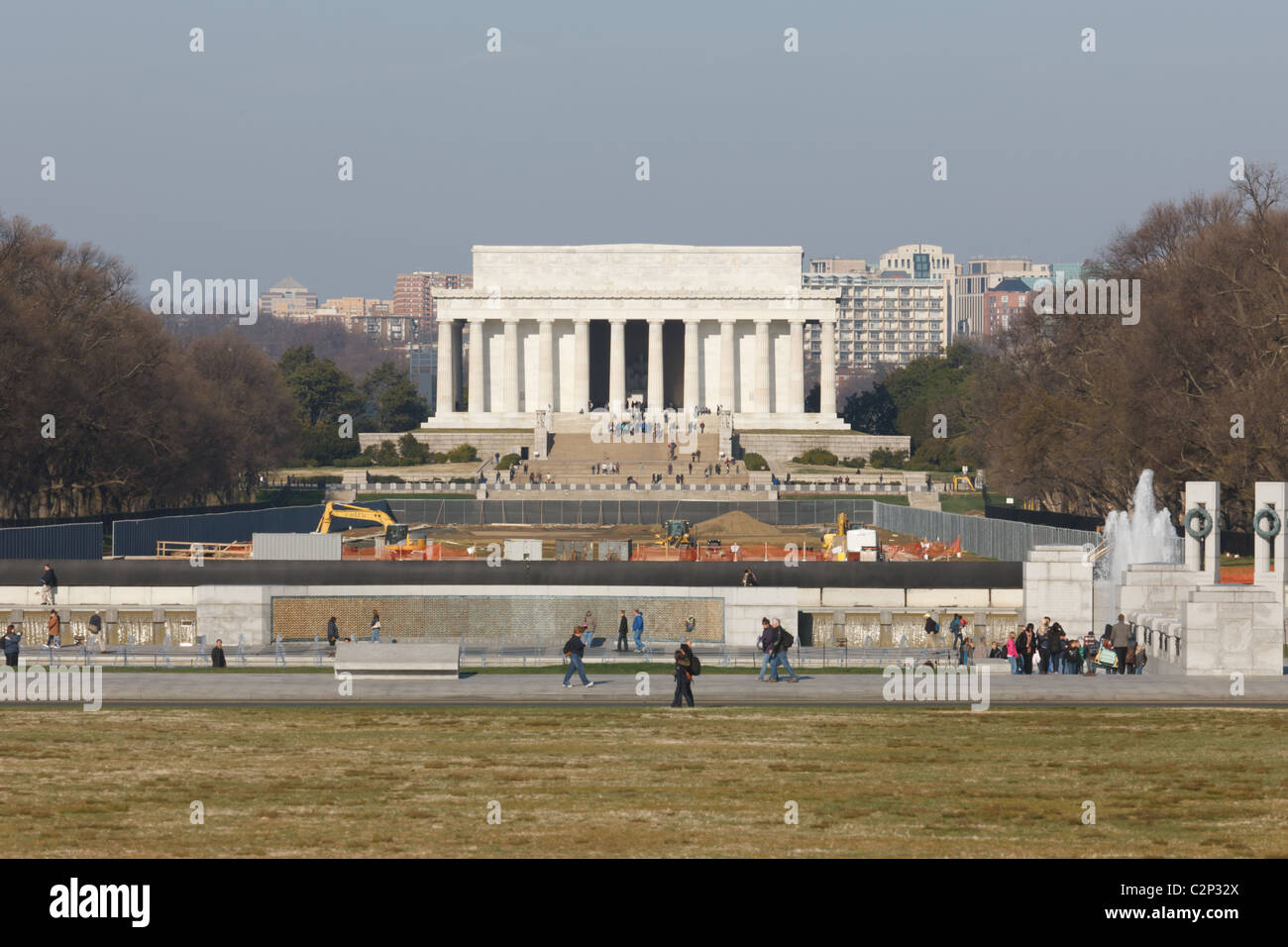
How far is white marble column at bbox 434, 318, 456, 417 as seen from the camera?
150500 millimetres

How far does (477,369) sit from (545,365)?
5.64m

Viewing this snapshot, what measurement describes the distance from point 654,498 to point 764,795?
70.6 metres

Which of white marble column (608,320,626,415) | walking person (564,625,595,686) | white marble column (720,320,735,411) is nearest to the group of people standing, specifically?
walking person (564,625,595,686)

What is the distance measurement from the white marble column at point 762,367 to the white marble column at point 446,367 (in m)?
25.0

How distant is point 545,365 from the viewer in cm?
15162

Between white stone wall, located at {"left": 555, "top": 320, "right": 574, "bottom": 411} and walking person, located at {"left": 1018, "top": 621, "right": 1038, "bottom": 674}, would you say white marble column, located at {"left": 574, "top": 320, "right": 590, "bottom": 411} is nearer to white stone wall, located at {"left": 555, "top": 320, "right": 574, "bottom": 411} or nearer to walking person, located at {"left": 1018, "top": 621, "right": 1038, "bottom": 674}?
white stone wall, located at {"left": 555, "top": 320, "right": 574, "bottom": 411}

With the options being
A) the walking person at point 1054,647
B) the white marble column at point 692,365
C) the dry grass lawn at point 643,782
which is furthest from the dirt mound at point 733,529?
the white marble column at point 692,365

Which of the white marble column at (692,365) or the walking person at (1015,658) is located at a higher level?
the white marble column at (692,365)

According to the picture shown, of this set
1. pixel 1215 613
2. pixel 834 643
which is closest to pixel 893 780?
pixel 1215 613

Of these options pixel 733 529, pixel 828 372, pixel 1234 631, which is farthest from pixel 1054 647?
pixel 828 372

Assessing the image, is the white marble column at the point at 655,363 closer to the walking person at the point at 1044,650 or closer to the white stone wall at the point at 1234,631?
the walking person at the point at 1044,650

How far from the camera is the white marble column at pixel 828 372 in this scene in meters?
149

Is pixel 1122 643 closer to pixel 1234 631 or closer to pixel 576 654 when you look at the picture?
pixel 1234 631
